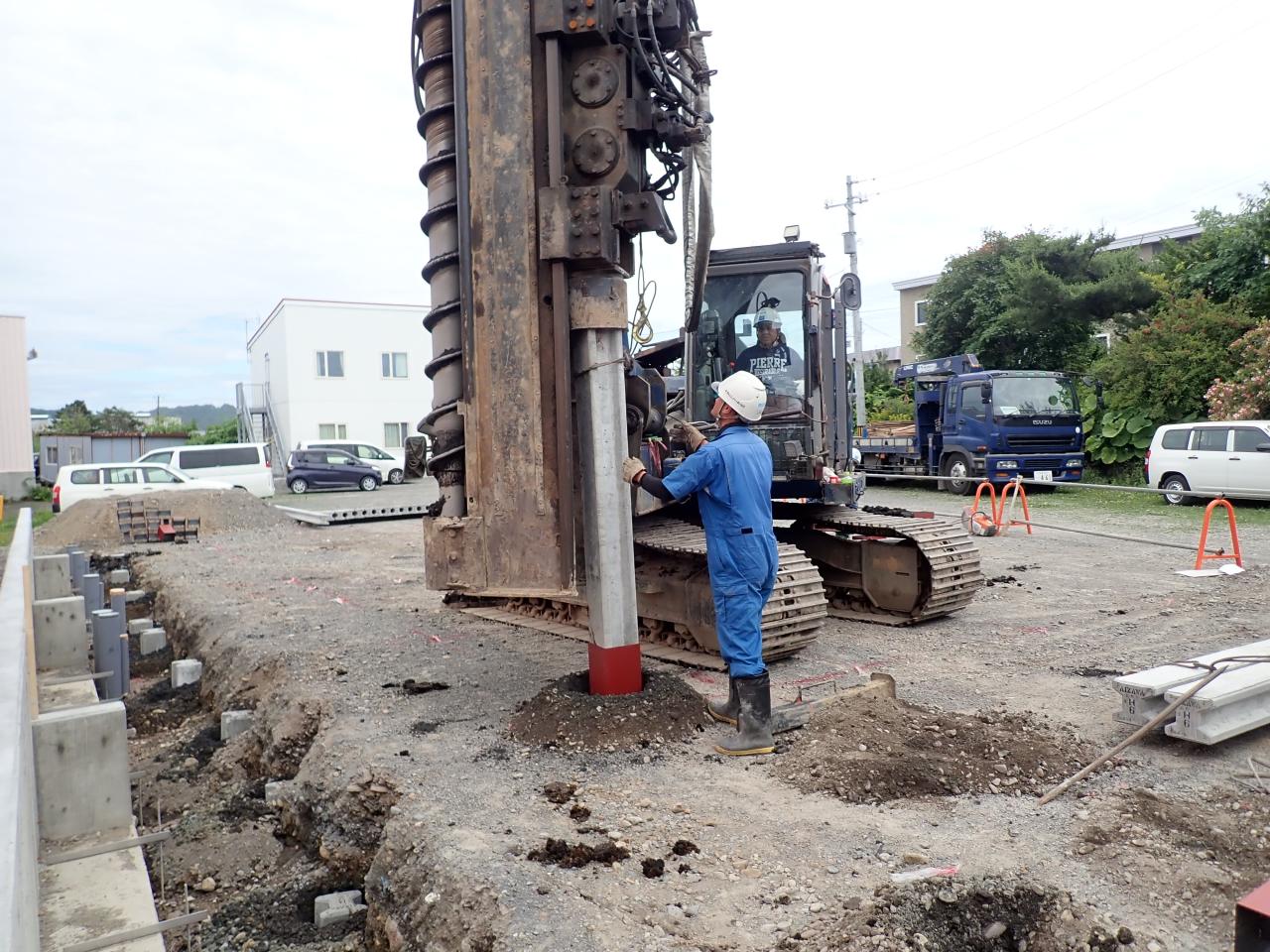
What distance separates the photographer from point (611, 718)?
5000mm

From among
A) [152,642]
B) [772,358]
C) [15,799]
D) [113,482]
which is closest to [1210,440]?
[772,358]

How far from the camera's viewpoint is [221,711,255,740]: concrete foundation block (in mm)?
6289

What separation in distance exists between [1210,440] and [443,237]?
16193 millimetres

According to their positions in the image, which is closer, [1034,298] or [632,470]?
[632,470]

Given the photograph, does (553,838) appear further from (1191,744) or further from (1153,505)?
(1153,505)

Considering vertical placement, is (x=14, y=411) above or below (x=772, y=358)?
above

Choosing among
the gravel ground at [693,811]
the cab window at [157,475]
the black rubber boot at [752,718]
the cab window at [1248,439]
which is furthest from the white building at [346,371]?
the black rubber boot at [752,718]

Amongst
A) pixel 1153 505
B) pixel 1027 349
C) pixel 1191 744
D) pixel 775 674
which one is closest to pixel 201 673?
pixel 775 674

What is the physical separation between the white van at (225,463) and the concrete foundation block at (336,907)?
2318cm

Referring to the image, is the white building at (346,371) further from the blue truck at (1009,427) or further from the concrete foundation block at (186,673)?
the concrete foundation block at (186,673)

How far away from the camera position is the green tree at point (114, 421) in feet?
196

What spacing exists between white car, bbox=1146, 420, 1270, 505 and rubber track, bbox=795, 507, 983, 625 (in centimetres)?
968

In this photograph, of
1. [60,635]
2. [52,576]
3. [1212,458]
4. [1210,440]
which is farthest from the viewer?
[1210,440]

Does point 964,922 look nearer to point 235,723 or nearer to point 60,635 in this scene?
point 235,723
